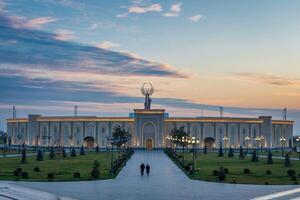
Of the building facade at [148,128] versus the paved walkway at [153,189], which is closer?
the paved walkway at [153,189]

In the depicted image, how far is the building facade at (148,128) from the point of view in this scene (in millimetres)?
106875

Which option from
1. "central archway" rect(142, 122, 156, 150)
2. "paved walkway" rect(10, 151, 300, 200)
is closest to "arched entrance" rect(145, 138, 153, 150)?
"central archway" rect(142, 122, 156, 150)

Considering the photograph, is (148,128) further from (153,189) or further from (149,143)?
(153,189)

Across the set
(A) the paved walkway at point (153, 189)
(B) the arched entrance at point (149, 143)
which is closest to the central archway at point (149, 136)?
(B) the arched entrance at point (149, 143)

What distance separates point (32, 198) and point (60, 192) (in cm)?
259

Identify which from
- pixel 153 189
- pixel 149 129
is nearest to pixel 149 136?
pixel 149 129

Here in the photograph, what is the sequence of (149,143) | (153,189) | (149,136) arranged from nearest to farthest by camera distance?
(153,189), (149,136), (149,143)

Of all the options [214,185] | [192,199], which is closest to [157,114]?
[214,185]

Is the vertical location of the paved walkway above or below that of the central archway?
below

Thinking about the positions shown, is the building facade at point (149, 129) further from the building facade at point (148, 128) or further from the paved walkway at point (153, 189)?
the paved walkway at point (153, 189)

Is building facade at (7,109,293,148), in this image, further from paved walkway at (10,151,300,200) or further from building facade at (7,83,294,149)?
paved walkway at (10,151,300,200)

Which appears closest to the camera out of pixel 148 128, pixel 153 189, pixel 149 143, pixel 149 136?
pixel 153 189

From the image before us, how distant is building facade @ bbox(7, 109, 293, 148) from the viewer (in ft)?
351

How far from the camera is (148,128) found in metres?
107
